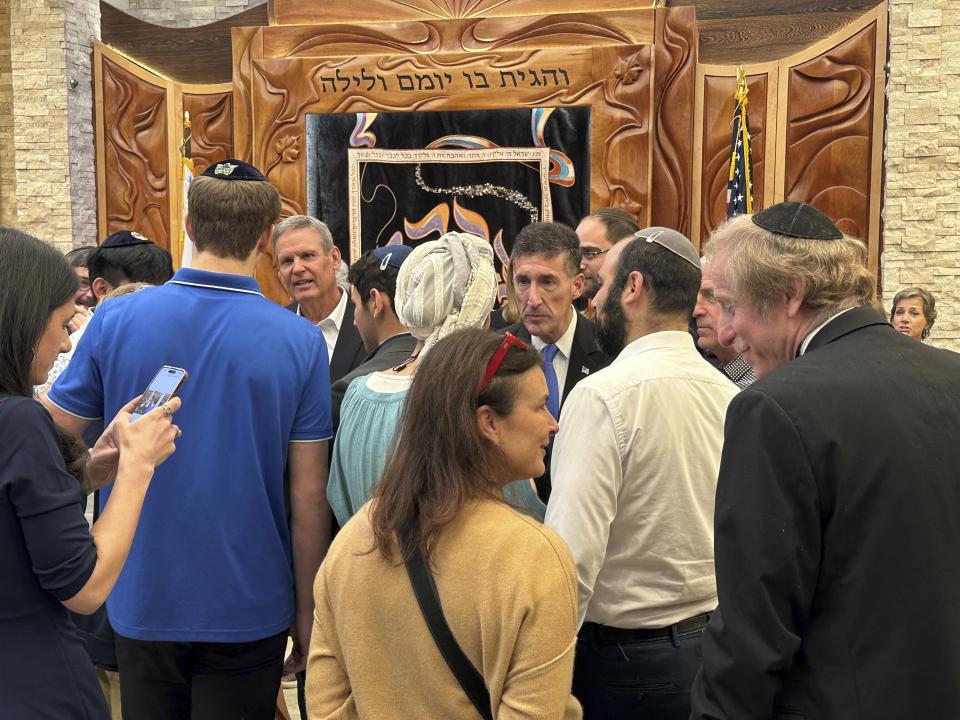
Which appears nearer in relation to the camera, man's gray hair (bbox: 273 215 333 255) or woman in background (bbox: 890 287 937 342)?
man's gray hair (bbox: 273 215 333 255)

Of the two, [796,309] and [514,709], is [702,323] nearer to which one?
[796,309]

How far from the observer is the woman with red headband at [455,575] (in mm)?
1375

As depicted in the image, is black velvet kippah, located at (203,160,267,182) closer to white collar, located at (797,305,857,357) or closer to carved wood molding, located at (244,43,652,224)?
white collar, located at (797,305,857,357)

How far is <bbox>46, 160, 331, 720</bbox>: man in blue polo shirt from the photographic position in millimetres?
2061

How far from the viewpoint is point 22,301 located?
1.62m

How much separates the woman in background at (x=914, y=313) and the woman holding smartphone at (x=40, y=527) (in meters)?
5.04

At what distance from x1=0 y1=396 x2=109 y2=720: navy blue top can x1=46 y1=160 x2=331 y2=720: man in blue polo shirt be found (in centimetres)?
44

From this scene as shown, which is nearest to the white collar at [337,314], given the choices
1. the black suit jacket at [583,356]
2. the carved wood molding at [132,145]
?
the black suit jacket at [583,356]

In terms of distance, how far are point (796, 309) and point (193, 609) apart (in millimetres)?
1331

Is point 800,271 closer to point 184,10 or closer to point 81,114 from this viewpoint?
Result: point 81,114

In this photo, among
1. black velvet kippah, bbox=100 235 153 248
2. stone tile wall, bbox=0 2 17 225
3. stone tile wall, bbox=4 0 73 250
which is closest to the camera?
black velvet kippah, bbox=100 235 153 248

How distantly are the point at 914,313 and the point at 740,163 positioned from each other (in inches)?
68.3

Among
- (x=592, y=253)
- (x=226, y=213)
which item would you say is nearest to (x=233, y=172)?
(x=226, y=213)

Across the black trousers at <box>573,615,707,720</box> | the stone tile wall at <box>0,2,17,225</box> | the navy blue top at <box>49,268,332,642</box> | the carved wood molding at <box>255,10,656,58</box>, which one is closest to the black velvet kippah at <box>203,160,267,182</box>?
the navy blue top at <box>49,268,332,642</box>
